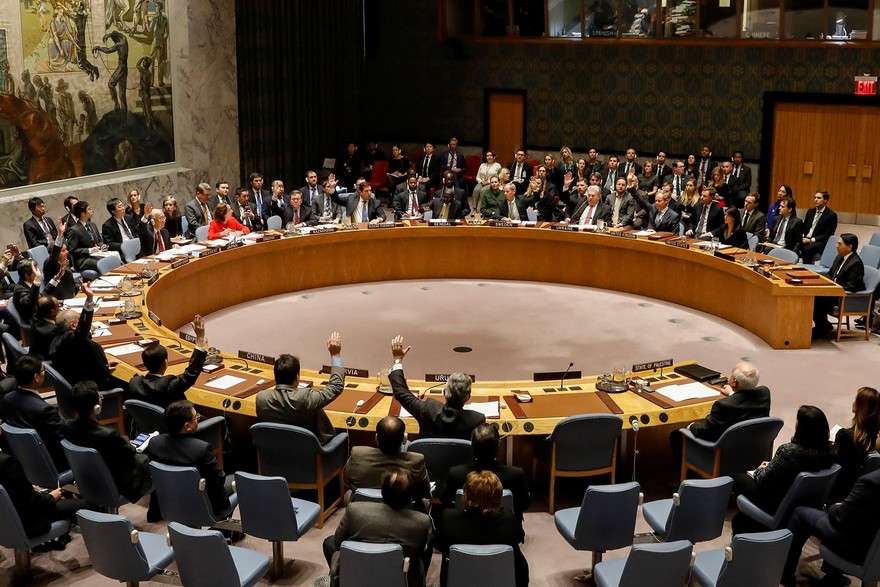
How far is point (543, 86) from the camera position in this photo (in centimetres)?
1850

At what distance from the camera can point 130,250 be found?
440 inches

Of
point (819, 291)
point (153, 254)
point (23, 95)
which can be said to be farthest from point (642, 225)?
point (23, 95)

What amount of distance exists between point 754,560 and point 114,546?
3.13m

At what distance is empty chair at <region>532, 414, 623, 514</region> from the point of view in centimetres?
610

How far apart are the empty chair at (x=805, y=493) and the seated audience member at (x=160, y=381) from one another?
3.60 m

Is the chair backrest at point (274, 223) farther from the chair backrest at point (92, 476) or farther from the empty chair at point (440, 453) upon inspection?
the empty chair at point (440, 453)

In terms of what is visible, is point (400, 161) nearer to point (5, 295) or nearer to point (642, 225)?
point (642, 225)

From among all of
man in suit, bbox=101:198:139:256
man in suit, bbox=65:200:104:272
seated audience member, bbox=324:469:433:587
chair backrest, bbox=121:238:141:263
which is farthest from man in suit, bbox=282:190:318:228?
seated audience member, bbox=324:469:433:587

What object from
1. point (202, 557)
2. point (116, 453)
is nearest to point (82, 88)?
point (116, 453)

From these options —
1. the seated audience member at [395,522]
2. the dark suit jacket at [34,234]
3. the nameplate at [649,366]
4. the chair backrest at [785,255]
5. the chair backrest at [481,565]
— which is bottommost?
the chair backrest at [481,565]

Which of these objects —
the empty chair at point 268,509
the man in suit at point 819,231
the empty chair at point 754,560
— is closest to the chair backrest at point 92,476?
the empty chair at point 268,509

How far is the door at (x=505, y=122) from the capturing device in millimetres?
18891

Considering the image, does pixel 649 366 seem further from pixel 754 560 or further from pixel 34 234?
pixel 34 234

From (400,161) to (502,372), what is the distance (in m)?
9.14
